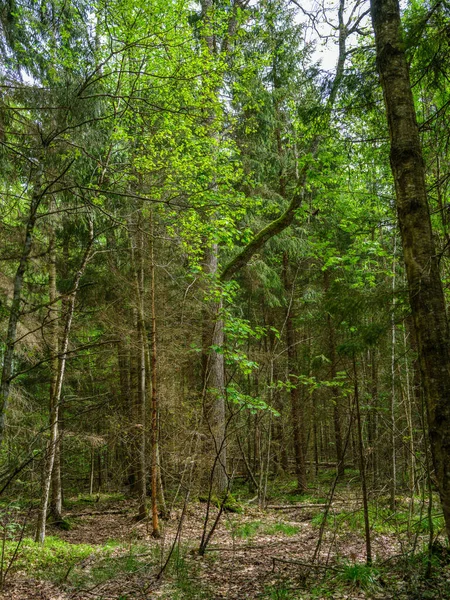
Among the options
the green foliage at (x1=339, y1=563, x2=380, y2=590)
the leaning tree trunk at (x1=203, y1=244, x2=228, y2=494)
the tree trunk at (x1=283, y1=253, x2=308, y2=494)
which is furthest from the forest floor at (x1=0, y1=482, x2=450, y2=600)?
the tree trunk at (x1=283, y1=253, x2=308, y2=494)

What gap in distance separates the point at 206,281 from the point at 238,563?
576cm

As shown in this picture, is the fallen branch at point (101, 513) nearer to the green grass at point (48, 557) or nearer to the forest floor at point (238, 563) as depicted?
the forest floor at point (238, 563)

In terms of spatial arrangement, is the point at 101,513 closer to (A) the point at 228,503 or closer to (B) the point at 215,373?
(A) the point at 228,503

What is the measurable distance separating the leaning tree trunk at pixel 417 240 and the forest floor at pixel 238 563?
1.58m

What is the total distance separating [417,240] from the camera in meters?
3.69

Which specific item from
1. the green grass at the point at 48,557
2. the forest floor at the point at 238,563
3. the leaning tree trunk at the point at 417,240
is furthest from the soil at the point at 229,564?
the leaning tree trunk at the point at 417,240

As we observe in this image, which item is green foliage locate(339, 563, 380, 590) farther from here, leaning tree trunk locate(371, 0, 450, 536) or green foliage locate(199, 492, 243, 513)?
green foliage locate(199, 492, 243, 513)

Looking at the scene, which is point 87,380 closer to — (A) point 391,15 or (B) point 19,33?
(B) point 19,33

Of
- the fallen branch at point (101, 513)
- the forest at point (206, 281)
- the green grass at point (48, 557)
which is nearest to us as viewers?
the forest at point (206, 281)

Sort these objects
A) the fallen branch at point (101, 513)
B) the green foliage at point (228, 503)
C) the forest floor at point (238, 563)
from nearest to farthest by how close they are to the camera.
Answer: the forest floor at point (238, 563) → the green foliage at point (228, 503) → the fallen branch at point (101, 513)

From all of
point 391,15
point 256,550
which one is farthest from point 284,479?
point 391,15

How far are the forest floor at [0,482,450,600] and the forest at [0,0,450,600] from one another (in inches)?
1.7

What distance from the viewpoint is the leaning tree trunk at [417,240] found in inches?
135

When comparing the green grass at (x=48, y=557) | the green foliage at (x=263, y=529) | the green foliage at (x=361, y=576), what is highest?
the green foliage at (x=361, y=576)
